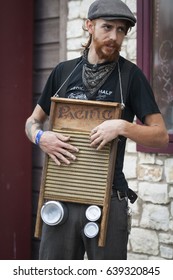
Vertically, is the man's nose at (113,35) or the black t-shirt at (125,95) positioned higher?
the man's nose at (113,35)

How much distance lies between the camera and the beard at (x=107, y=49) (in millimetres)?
2879

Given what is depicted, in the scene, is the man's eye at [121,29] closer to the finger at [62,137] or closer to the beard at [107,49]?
the beard at [107,49]

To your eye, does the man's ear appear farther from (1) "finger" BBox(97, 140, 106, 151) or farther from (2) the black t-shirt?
(1) "finger" BBox(97, 140, 106, 151)

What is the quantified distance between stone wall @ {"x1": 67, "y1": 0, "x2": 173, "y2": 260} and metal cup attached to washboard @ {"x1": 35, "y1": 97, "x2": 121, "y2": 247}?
171 cm

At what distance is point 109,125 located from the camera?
9.12ft

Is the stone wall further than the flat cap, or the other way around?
the stone wall

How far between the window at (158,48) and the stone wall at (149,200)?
10 cm

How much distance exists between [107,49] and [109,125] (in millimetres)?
438

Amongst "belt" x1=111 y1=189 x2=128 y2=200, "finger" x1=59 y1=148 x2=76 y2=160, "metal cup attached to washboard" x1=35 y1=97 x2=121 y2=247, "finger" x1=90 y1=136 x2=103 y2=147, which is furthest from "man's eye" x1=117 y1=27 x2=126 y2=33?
"belt" x1=111 y1=189 x2=128 y2=200

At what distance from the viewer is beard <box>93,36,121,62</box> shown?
288 cm

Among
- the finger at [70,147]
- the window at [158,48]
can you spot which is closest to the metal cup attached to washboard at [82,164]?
the finger at [70,147]

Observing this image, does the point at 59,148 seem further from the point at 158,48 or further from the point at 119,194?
the point at 158,48

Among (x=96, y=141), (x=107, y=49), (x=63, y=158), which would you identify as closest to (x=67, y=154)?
(x=63, y=158)
